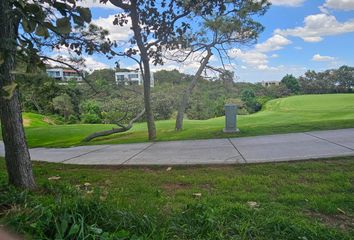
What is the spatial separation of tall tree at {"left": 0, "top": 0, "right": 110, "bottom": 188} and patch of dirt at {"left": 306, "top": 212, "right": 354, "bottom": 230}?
3.18m

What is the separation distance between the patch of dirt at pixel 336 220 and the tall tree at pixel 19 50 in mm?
3175

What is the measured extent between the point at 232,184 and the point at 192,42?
11357 millimetres

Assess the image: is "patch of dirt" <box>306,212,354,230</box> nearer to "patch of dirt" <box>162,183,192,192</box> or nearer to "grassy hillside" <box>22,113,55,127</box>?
"patch of dirt" <box>162,183,192,192</box>

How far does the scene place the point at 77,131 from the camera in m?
20.9

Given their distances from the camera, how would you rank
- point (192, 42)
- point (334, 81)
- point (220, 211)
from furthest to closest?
1. point (334, 81)
2. point (192, 42)
3. point (220, 211)

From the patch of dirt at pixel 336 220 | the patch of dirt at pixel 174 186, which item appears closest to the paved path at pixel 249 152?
Result: the patch of dirt at pixel 174 186

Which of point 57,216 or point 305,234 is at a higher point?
point 57,216

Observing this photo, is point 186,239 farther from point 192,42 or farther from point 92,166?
point 192,42

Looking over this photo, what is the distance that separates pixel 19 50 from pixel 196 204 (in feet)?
8.15

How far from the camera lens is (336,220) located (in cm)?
348

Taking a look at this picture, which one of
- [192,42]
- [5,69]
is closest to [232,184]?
[5,69]

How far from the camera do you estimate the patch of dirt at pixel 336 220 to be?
3326mm

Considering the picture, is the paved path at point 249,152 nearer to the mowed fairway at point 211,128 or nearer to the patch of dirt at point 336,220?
the mowed fairway at point 211,128

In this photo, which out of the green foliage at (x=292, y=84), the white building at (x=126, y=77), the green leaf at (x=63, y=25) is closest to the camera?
the green leaf at (x=63, y=25)
